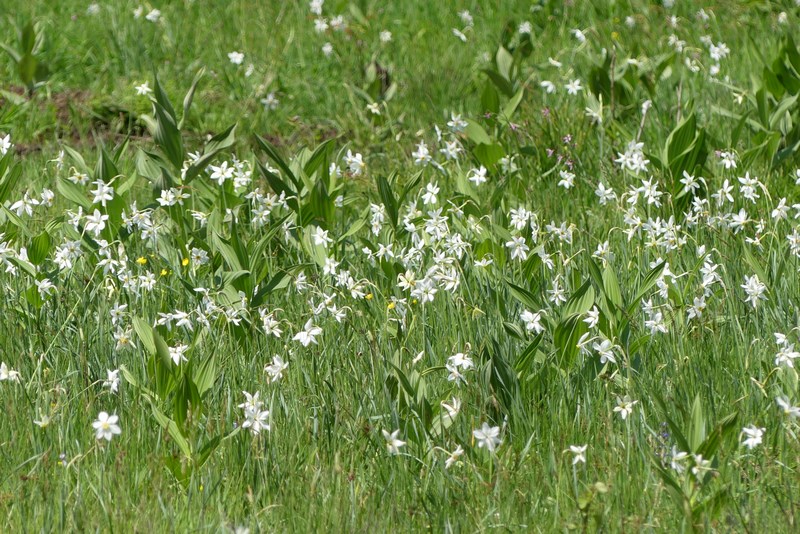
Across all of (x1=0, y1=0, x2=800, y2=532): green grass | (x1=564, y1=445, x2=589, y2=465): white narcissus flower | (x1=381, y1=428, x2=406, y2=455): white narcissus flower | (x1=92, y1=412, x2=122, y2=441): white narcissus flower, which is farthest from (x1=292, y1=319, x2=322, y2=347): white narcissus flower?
(x1=564, y1=445, x2=589, y2=465): white narcissus flower

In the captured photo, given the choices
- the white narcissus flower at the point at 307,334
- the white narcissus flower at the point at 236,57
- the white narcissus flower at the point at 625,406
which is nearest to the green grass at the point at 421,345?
the white narcissus flower at the point at 625,406

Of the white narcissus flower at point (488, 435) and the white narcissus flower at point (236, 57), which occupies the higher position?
the white narcissus flower at point (488, 435)

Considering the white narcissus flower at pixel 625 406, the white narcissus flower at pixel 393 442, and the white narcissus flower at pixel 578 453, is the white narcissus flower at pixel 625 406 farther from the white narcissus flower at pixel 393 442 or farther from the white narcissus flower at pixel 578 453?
the white narcissus flower at pixel 393 442

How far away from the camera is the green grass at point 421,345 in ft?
8.50

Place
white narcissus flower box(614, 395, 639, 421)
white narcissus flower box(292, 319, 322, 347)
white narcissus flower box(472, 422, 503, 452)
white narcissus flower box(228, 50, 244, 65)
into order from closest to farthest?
white narcissus flower box(472, 422, 503, 452), white narcissus flower box(614, 395, 639, 421), white narcissus flower box(292, 319, 322, 347), white narcissus flower box(228, 50, 244, 65)

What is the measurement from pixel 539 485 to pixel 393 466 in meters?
0.39

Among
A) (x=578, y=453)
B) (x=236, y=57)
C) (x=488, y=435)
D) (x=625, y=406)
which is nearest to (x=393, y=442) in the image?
(x=488, y=435)

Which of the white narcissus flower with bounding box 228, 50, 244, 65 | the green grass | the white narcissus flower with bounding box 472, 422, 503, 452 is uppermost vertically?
the white narcissus flower with bounding box 472, 422, 503, 452

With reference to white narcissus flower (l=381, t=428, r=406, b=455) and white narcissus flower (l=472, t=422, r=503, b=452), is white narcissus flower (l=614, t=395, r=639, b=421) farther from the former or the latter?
white narcissus flower (l=381, t=428, r=406, b=455)

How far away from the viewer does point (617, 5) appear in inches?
320

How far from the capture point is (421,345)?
3.37m

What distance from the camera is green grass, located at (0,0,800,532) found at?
259 centimetres

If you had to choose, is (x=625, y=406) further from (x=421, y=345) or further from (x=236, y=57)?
(x=236, y=57)

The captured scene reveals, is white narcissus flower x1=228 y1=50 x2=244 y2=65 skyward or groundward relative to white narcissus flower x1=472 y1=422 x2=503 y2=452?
groundward
